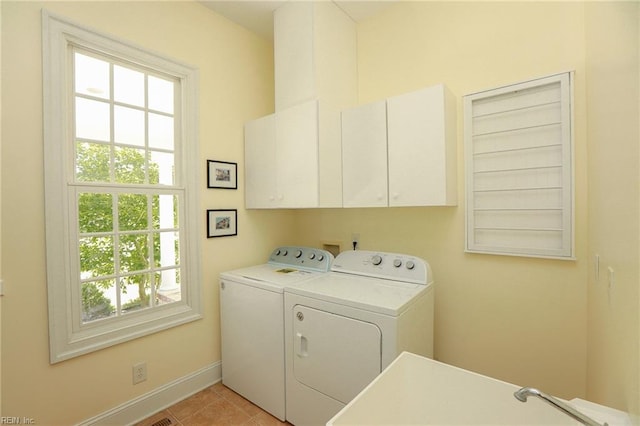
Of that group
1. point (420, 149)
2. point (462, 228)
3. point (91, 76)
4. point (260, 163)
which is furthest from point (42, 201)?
point (462, 228)

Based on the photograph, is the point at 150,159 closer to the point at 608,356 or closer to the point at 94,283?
the point at 94,283

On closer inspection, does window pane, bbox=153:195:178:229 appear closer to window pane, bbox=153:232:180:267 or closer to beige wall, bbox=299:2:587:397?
window pane, bbox=153:232:180:267

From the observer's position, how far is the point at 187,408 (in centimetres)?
203

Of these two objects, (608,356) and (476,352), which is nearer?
(608,356)

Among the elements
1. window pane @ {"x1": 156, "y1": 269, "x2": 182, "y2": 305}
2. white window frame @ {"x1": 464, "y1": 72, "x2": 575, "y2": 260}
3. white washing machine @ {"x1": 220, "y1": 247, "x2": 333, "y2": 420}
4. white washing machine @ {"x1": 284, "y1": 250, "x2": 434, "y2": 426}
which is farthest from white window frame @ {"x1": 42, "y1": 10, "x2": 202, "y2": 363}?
white window frame @ {"x1": 464, "y1": 72, "x2": 575, "y2": 260}

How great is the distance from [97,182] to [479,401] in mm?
2214

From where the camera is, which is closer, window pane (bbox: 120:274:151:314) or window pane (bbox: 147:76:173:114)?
window pane (bbox: 120:274:151:314)

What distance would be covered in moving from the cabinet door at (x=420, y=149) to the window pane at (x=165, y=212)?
62.5 inches

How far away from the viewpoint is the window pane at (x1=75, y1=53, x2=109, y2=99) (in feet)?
5.77

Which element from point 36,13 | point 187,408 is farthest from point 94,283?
point 36,13

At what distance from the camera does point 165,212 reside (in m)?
2.13

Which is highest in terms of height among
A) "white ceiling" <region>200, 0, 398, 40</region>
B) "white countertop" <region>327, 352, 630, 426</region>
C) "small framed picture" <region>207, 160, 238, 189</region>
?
"white ceiling" <region>200, 0, 398, 40</region>

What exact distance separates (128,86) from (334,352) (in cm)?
217

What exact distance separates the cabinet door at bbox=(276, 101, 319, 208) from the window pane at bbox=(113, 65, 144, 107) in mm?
961
